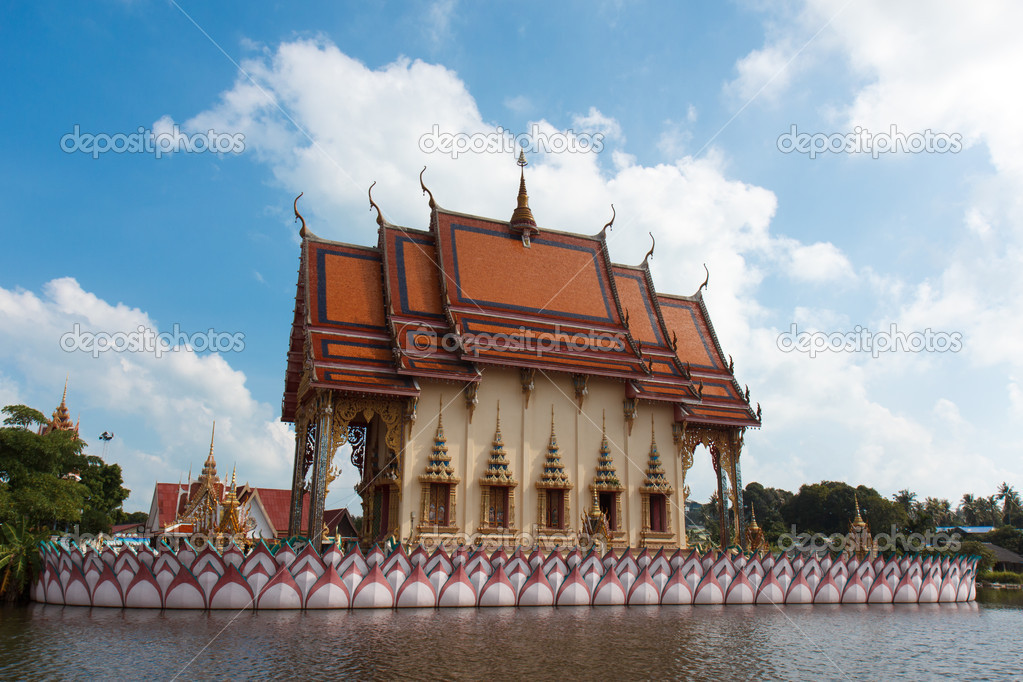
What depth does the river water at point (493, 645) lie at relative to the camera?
7.18 metres

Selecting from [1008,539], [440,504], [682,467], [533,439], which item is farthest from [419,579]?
[1008,539]

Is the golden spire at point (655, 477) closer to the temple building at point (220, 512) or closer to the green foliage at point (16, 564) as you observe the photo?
the temple building at point (220, 512)

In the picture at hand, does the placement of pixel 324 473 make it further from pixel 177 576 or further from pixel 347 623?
pixel 347 623

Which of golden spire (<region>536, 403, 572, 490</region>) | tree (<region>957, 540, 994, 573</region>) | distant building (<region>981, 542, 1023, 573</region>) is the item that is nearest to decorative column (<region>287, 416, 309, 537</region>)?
golden spire (<region>536, 403, 572, 490</region>)

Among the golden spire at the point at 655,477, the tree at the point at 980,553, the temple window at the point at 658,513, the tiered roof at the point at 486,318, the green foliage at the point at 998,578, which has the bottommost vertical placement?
the green foliage at the point at 998,578

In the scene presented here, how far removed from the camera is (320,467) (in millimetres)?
16016

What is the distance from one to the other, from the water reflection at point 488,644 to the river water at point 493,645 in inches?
0.9

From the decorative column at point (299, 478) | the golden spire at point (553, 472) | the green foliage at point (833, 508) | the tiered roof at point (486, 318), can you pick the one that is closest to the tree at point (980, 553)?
the green foliage at point (833, 508)

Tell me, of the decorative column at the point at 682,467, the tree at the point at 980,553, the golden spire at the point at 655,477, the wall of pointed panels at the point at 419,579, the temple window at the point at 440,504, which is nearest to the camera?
the wall of pointed panels at the point at 419,579

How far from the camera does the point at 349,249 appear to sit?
1992cm

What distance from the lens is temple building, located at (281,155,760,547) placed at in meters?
17.0

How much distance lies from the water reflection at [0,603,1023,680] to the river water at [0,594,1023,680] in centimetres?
2

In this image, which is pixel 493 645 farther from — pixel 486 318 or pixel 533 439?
pixel 486 318

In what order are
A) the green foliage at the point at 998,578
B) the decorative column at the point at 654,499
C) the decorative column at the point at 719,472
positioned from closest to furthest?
the decorative column at the point at 654,499
the decorative column at the point at 719,472
the green foliage at the point at 998,578
